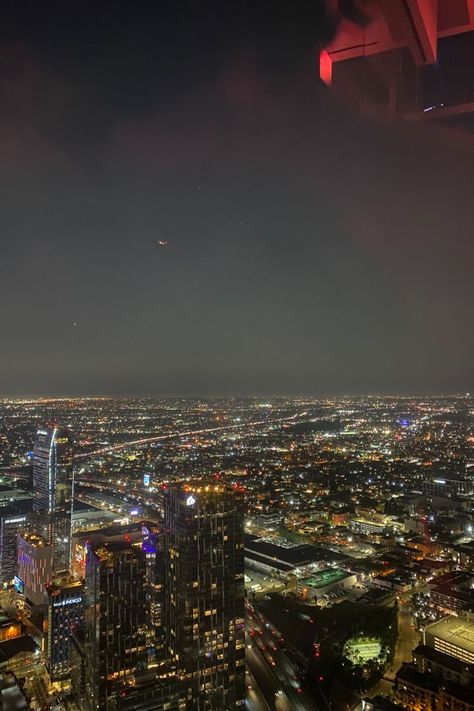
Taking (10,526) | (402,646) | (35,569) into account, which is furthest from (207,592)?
(10,526)

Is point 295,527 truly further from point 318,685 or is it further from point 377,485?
point 318,685

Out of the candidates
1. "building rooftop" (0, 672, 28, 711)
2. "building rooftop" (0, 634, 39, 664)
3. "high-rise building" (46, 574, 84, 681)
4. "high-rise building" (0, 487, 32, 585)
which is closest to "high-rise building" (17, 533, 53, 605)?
"high-rise building" (0, 487, 32, 585)

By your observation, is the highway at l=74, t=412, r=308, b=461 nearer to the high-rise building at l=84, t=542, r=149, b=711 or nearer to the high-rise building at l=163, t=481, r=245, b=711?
the high-rise building at l=84, t=542, r=149, b=711

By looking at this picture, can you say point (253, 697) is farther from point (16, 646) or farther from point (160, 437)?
point (160, 437)

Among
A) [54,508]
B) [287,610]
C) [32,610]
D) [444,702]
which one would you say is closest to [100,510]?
[54,508]

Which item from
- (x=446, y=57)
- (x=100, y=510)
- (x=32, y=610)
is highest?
(x=446, y=57)

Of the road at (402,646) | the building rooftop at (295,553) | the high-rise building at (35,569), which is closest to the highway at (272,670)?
the road at (402,646)
